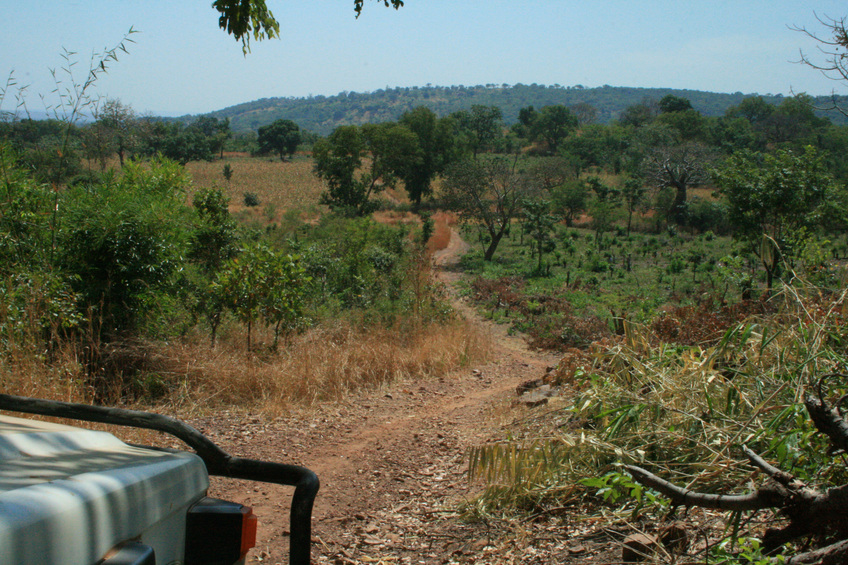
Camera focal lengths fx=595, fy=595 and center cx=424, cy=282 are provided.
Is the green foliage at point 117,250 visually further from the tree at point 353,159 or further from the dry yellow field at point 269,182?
the dry yellow field at point 269,182

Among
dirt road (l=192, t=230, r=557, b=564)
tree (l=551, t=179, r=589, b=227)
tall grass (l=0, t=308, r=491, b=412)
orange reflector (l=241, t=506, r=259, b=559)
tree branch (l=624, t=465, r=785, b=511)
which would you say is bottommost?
dirt road (l=192, t=230, r=557, b=564)

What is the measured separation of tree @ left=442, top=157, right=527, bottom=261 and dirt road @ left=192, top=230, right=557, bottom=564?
60.7ft

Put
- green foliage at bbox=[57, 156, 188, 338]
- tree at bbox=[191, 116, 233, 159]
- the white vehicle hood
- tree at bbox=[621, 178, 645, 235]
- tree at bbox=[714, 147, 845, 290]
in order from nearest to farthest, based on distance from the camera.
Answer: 1. the white vehicle hood
2. green foliage at bbox=[57, 156, 188, 338]
3. tree at bbox=[714, 147, 845, 290]
4. tree at bbox=[621, 178, 645, 235]
5. tree at bbox=[191, 116, 233, 159]

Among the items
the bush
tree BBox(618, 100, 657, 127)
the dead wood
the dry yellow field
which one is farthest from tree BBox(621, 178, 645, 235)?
tree BBox(618, 100, 657, 127)

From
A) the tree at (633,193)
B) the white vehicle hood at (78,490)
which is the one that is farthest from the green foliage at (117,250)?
the tree at (633,193)

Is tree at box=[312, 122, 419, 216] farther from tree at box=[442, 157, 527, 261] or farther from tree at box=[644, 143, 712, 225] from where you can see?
tree at box=[644, 143, 712, 225]

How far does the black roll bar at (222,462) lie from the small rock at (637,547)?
4.86ft

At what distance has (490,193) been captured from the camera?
2589 cm

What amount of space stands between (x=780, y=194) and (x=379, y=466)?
12779mm

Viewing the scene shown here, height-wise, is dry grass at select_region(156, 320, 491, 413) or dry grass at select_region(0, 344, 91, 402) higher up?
dry grass at select_region(0, 344, 91, 402)

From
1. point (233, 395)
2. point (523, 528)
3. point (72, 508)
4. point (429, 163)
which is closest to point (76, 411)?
point (72, 508)

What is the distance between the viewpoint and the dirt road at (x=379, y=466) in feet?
10.3

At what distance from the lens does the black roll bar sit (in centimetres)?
154

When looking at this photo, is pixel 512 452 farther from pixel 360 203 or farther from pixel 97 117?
pixel 360 203
